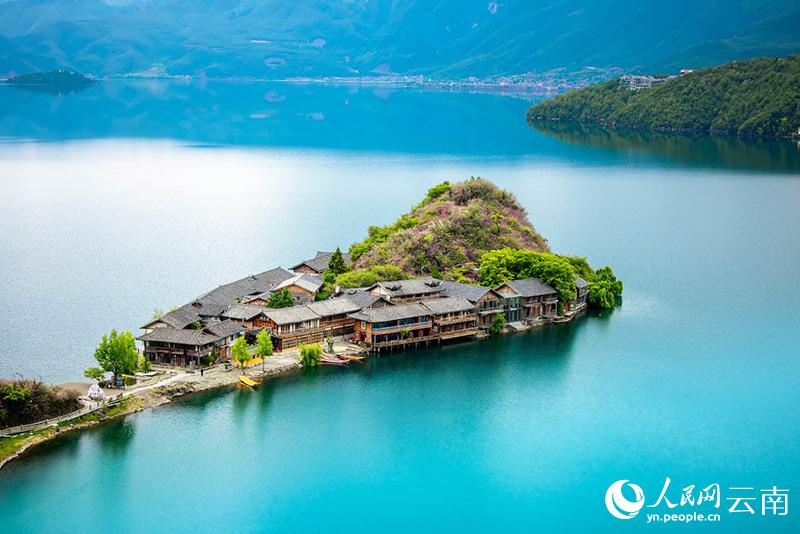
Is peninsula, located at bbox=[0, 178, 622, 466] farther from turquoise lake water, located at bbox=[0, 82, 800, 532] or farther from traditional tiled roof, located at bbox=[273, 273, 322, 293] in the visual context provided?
turquoise lake water, located at bbox=[0, 82, 800, 532]

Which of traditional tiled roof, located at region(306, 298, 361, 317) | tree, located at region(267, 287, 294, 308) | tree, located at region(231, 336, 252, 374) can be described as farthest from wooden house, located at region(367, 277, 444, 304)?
tree, located at region(231, 336, 252, 374)

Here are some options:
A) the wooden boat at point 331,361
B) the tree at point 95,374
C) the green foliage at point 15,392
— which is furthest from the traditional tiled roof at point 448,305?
the green foliage at point 15,392

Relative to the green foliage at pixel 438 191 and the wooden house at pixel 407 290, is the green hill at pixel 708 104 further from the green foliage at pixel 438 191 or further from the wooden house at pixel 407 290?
the wooden house at pixel 407 290

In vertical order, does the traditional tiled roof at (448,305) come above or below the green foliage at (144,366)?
above

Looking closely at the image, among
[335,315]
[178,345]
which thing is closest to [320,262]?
[335,315]

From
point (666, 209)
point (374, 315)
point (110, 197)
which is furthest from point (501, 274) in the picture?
point (110, 197)

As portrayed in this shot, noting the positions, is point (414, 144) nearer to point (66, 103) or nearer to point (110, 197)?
point (110, 197)
